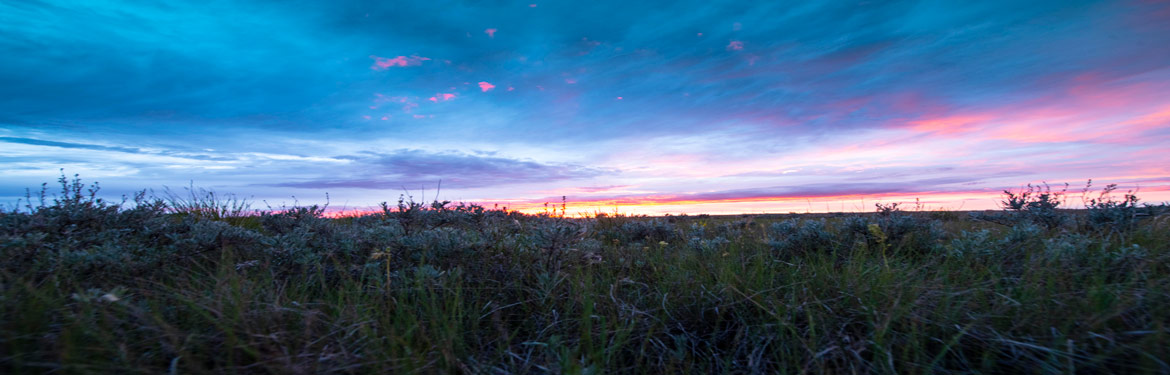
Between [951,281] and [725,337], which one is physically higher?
[951,281]

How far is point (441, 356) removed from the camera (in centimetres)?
241

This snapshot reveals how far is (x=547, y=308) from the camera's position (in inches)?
122

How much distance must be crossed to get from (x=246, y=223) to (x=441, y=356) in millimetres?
5757

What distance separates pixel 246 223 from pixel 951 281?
788 cm

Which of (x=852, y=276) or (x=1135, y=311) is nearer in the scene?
(x=1135, y=311)

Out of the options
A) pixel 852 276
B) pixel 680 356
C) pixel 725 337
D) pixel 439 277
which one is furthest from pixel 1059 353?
pixel 439 277

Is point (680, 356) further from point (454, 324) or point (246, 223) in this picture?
point (246, 223)

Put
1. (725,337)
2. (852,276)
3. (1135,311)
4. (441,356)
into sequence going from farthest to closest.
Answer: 1. (852,276)
2. (725,337)
3. (1135,311)
4. (441,356)

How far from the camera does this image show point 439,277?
11.3ft

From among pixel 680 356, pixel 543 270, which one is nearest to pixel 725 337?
pixel 680 356

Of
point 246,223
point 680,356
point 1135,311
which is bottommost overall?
point 680,356

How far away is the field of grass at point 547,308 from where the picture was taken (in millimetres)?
2188

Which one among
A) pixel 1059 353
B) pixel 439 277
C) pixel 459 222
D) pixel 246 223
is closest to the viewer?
pixel 1059 353

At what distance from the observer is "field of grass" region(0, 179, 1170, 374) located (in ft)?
7.18
